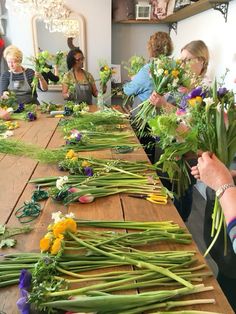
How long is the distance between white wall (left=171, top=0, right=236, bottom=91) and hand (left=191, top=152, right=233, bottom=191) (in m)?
1.57

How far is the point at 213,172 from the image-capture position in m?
0.94

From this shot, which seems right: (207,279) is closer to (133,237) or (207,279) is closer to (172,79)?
(133,237)

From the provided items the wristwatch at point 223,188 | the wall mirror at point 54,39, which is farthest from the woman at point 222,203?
the wall mirror at point 54,39

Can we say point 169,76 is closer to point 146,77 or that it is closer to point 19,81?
point 146,77


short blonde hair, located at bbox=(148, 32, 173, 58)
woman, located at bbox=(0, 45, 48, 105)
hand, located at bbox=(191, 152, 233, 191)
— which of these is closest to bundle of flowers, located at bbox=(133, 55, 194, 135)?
short blonde hair, located at bbox=(148, 32, 173, 58)

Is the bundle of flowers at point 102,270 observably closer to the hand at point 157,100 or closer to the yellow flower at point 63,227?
the yellow flower at point 63,227

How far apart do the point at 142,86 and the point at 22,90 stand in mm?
1777

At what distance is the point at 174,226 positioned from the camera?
0.98m

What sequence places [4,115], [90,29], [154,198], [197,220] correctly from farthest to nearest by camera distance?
[90,29]
[197,220]
[4,115]
[154,198]

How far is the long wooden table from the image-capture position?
722mm

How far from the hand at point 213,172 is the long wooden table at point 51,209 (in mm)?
191

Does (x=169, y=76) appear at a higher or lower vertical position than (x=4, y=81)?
higher

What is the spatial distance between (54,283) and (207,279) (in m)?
0.41

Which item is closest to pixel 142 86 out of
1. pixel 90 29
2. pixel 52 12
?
pixel 52 12
